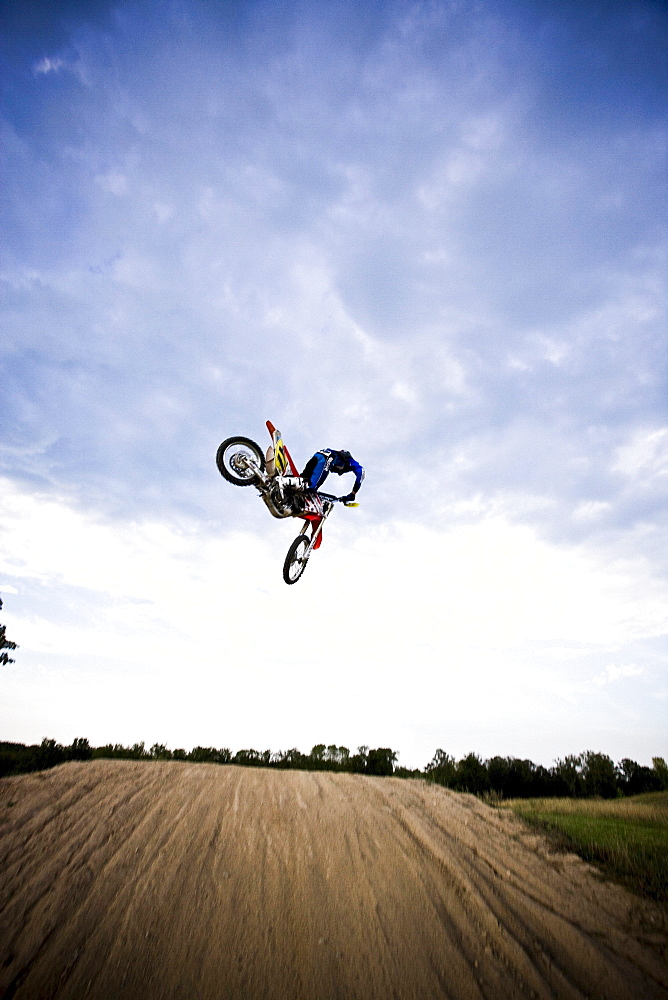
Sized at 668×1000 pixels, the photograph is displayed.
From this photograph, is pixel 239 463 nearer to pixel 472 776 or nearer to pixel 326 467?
pixel 326 467

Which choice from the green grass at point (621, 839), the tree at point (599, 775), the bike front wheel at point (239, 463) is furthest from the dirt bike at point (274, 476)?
the tree at point (599, 775)

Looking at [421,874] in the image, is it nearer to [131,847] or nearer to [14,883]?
[131,847]

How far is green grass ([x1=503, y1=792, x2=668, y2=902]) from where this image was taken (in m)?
7.11

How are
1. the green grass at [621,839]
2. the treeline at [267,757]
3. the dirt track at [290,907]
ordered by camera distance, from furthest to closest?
the treeline at [267,757], the green grass at [621,839], the dirt track at [290,907]

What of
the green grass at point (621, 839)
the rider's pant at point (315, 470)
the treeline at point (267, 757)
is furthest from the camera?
the treeline at point (267, 757)

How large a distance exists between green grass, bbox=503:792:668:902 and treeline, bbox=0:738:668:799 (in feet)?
27.6

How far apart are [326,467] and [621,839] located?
10714 mm

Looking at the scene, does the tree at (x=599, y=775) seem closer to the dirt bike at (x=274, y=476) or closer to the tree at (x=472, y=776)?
the tree at (x=472, y=776)

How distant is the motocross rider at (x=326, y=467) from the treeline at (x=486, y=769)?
18740mm

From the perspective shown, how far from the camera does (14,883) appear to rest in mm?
6344

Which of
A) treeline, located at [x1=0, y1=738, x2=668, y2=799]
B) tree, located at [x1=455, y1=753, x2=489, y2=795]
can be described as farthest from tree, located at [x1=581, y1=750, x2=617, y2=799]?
tree, located at [x1=455, y1=753, x2=489, y2=795]

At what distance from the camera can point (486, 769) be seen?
2247 cm

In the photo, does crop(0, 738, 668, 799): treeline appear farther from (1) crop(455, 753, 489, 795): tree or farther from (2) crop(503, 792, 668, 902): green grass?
(2) crop(503, 792, 668, 902): green grass

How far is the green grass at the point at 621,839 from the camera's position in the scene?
7113 mm
